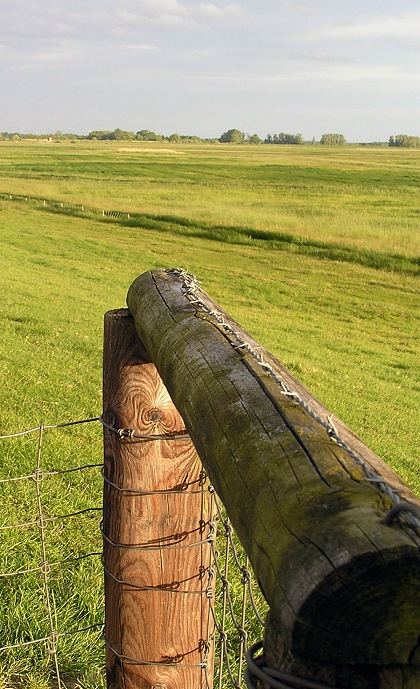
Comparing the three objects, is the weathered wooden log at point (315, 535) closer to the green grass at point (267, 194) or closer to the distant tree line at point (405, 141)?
the green grass at point (267, 194)

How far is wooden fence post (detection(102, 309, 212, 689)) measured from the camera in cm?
207

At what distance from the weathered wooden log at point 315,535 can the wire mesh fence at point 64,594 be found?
0.76 m

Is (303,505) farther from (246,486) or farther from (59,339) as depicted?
(59,339)

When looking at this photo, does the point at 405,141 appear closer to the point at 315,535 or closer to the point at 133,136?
the point at 133,136

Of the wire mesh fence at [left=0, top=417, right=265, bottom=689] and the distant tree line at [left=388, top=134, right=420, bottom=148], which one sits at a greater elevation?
the distant tree line at [left=388, top=134, right=420, bottom=148]

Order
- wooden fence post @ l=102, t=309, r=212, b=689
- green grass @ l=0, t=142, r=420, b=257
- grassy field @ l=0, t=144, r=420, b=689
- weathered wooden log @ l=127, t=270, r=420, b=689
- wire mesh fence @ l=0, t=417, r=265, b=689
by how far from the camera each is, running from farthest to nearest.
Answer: green grass @ l=0, t=142, r=420, b=257 → grassy field @ l=0, t=144, r=420, b=689 → wire mesh fence @ l=0, t=417, r=265, b=689 → wooden fence post @ l=102, t=309, r=212, b=689 → weathered wooden log @ l=127, t=270, r=420, b=689

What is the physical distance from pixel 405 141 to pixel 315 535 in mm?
197972

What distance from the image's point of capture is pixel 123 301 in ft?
45.9

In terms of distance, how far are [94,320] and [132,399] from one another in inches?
366

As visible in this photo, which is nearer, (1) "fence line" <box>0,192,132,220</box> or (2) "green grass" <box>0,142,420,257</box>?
(2) "green grass" <box>0,142,420,257</box>

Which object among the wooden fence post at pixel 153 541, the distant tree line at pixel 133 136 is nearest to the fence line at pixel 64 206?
the wooden fence post at pixel 153 541

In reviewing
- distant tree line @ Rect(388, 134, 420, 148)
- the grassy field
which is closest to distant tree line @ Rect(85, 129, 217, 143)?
distant tree line @ Rect(388, 134, 420, 148)

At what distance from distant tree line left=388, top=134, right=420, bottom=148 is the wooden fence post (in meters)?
190

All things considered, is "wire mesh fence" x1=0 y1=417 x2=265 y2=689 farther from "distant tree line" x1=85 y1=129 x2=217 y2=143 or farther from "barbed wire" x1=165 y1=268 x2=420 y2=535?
"distant tree line" x1=85 y1=129 x2=217 y2=143
